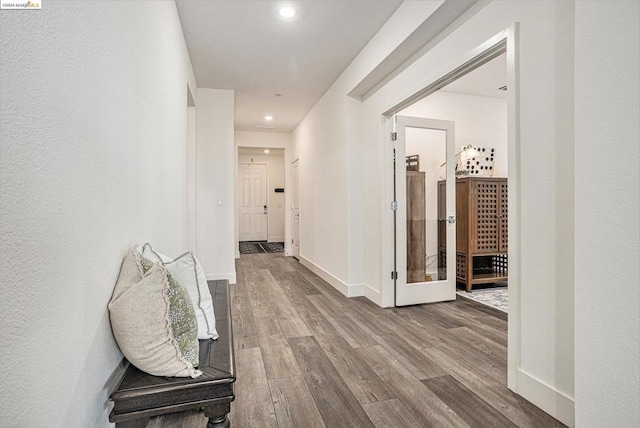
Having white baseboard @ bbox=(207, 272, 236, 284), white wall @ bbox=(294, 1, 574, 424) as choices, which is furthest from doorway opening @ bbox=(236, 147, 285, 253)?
white wall @ bbox=(294, 1, 574, 424)

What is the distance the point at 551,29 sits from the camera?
5.27 ft

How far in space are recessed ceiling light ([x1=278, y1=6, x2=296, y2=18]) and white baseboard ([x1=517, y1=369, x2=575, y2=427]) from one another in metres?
2.96

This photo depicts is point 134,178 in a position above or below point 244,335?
above

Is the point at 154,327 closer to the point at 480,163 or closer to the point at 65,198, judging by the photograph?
the point at 65,198

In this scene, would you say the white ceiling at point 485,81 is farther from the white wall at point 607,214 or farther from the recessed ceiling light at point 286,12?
the white wall at point 607,214

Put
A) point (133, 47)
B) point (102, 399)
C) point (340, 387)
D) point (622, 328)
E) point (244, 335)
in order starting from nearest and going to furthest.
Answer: point (102, 399) < point (622, 328) < point (133, 47) < point (340, 387) < point (244, 335)

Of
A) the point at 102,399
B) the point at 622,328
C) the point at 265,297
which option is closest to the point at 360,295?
the point at 265,297

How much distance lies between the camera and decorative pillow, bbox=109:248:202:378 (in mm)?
1053

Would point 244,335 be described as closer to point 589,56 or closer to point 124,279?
point 124,279

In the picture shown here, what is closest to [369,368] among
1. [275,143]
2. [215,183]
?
[215,183]

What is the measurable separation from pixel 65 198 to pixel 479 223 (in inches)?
164

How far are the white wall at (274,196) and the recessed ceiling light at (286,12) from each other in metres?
7.03

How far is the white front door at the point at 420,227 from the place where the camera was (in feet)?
11.3

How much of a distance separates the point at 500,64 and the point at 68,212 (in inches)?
168
